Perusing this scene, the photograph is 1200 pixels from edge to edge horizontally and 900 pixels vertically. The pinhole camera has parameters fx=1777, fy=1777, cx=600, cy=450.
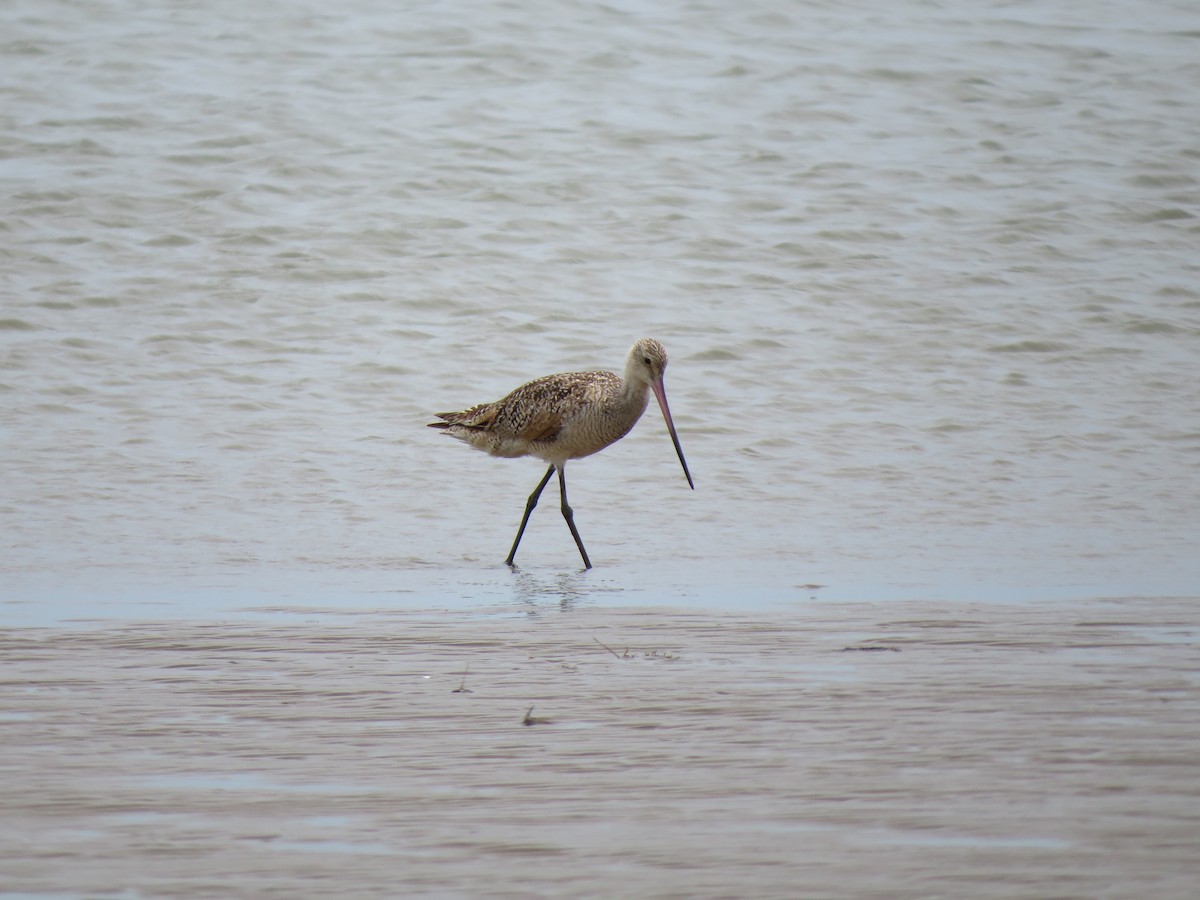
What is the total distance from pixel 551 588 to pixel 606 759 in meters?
3.13

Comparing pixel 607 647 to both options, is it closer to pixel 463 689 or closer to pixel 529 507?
pixel 463 689

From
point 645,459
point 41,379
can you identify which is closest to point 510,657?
point 645,459

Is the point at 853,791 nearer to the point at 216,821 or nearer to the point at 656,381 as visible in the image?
the point at 216,821

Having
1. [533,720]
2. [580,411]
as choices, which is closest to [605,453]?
[580,411]

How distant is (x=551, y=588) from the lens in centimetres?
724

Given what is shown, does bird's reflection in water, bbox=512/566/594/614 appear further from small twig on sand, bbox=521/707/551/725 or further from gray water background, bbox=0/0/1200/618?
small twig on sand, bbox=521/707/551/725

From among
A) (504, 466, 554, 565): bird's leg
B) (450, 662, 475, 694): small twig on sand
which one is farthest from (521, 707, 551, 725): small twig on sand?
(504, 466, 554, 565): bird's leg

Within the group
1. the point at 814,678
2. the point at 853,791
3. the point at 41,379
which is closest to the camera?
the point at 853,791

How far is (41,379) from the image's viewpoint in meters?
11.7

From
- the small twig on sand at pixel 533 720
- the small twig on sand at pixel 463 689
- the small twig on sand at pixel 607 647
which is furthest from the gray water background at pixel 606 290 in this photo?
the small twig on sand at pixel 533 720

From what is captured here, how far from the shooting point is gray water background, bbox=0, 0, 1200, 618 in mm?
8188

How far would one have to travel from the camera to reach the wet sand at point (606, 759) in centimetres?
334

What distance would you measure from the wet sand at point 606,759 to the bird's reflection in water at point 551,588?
2.78 ft

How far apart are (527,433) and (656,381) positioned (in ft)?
2.34
